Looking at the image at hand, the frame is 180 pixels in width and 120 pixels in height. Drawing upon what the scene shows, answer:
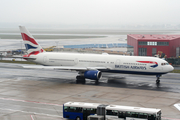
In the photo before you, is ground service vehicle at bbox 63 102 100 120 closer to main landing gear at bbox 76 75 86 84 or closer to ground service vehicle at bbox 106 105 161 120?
ground service vehicle at bbox 106 105 161 120

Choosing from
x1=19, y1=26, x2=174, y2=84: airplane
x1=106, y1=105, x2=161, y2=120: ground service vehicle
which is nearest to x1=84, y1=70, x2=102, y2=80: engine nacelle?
x1=19, y1=26, x2=174, y2=84: airplane

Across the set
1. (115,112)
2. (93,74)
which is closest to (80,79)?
(93,74)

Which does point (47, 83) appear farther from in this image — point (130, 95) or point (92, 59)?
point (130, 95)

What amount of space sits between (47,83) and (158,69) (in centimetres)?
2097

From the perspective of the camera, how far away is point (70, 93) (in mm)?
40625

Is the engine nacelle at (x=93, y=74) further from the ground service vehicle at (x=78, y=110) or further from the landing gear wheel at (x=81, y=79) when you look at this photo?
the ground service vehicle at (x=78, y=110)

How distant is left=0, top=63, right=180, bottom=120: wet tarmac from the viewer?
3119 centimetres

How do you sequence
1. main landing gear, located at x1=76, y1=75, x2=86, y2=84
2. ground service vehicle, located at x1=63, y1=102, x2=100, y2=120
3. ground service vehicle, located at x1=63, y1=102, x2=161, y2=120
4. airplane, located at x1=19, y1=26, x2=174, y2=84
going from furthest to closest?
main landing gear, located at x1=76, y1=75, x2=86, y2=84 → airplane, located at x1=19, y1=26, x2=174, y2=84 → ground service vehicle, located at x1=63, y1=102, x2=100, y2=120 → ground service vehicle, located at x1=63, y1=102, x2=161, y2=120

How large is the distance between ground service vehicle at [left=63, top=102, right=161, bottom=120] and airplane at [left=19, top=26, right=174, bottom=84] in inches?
783

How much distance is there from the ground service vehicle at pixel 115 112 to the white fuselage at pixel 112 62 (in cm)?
2254

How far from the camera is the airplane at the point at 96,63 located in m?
47.5

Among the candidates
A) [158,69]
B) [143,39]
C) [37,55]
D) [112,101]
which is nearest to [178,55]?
[143,39]

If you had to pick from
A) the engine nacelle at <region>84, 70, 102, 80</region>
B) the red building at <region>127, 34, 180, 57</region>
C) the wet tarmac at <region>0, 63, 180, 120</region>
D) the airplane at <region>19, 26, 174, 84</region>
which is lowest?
the wet tarmac at <region>0, 63, 180, 120</region>

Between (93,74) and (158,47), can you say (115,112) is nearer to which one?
(93,74)
